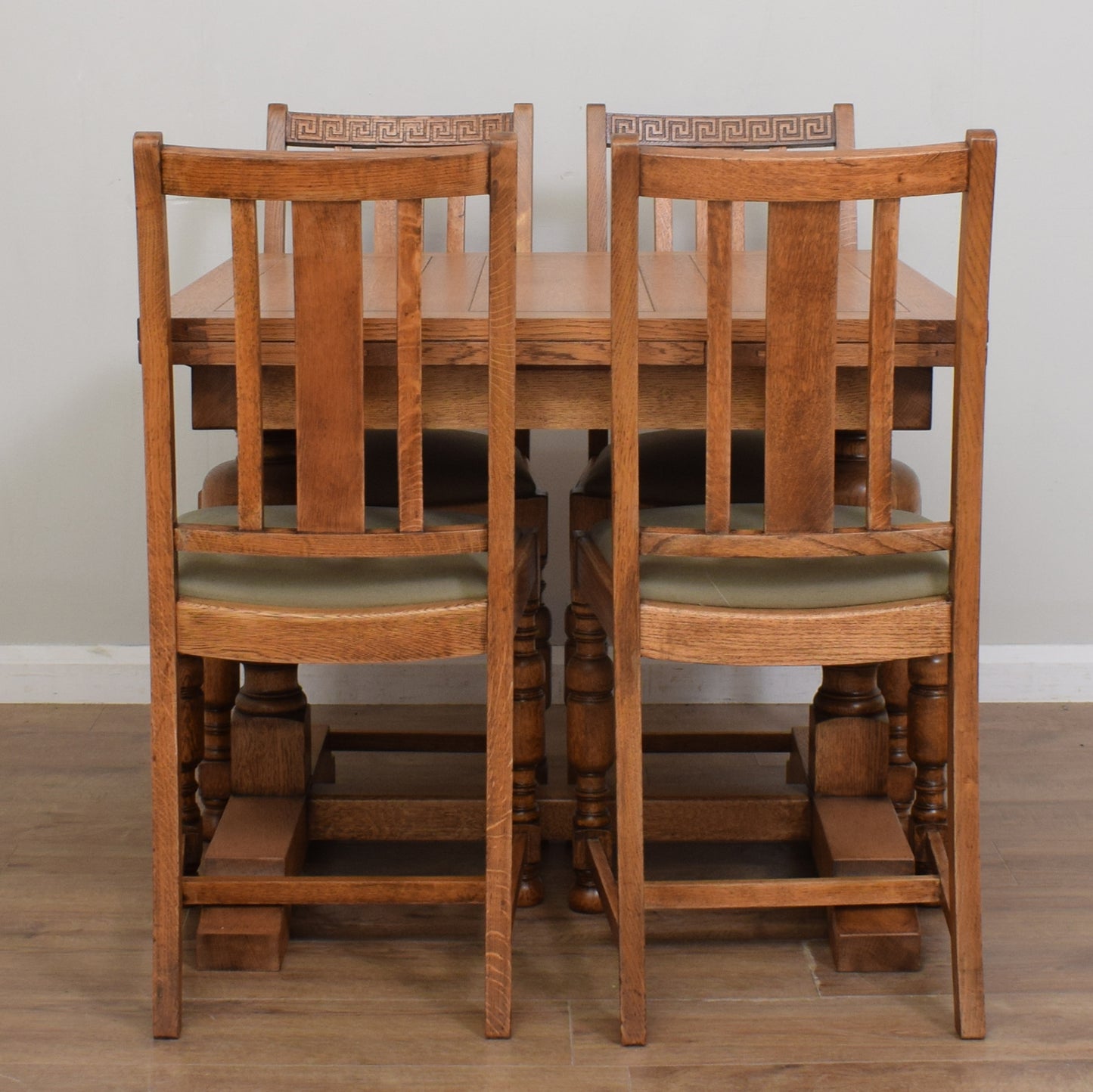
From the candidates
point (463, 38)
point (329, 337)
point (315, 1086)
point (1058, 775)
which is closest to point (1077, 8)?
point (463, 38)

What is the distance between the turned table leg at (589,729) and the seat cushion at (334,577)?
0.24 meters

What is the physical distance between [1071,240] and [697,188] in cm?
144

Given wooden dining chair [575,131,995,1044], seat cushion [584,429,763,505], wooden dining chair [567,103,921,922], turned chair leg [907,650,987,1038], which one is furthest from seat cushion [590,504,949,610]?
seat cushion [584,429,763,505]

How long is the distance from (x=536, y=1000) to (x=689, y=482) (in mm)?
757

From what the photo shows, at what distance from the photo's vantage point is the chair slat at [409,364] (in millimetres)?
1397

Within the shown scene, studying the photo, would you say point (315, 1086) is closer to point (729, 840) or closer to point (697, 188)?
point (729, 840)

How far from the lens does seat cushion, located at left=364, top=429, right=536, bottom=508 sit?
77.4 inches

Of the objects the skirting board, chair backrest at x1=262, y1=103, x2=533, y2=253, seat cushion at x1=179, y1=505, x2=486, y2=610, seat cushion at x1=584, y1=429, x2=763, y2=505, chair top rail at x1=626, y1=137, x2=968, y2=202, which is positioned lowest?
the skirting board

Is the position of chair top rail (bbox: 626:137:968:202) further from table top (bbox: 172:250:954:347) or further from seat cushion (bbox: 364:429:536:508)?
seat cushion (bbox: 364:429:536:508)

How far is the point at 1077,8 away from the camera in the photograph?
8.13 feet

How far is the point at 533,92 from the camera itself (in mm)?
2508

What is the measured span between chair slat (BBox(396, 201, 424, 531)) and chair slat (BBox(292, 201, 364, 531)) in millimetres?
42

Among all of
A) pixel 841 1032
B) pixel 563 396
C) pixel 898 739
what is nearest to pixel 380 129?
pixel 563 396

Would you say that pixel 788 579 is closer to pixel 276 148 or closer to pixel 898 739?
pixel 898 739
